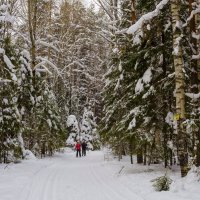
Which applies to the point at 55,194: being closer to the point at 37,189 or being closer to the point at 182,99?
the point at 37,189

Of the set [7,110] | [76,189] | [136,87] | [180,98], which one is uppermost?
[136,87]

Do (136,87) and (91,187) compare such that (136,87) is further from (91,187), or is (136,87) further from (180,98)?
(91,187)

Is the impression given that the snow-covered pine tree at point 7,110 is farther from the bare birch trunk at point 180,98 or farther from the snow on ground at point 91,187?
the bare birch trunk at point 180,98

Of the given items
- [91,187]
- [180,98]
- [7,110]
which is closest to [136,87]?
[180,98]

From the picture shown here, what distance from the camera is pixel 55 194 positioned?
11.8 metres

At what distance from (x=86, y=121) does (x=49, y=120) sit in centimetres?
1763

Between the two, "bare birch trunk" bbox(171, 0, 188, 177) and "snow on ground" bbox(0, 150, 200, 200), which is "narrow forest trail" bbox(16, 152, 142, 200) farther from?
"bare birch trunk" bbox(171, 0, 188, 177)

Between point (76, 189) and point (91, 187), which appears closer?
point (76, 189)

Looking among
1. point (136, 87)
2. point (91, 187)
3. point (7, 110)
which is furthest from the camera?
point (7, 110)

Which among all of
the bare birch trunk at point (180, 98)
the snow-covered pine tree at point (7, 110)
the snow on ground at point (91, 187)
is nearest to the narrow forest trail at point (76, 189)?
the snow on ground at point (91, 187)

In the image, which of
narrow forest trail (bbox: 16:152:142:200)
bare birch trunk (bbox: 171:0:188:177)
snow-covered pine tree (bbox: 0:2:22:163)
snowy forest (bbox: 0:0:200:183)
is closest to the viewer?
narrow forest trail (bbox: 16:152:142:200)

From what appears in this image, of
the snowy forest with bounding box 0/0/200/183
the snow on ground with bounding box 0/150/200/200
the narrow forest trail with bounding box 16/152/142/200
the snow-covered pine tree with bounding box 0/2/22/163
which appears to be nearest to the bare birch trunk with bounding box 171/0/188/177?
the snowy forest with bounding box 0/0/200/183

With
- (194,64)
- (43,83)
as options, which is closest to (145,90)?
(194,64)

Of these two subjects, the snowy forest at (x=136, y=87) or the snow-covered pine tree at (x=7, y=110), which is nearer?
the snowy forest at (x=136, y=87)
